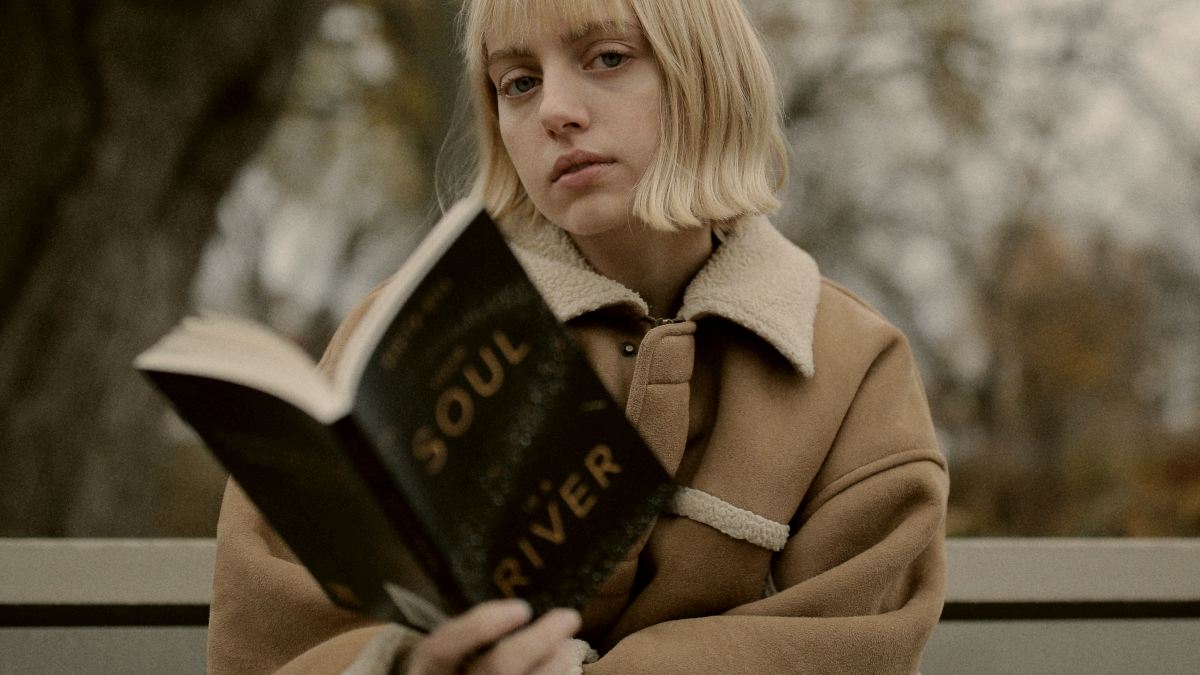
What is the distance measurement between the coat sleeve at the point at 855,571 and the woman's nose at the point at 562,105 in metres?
0.44

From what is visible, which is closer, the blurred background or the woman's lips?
the woman's lips

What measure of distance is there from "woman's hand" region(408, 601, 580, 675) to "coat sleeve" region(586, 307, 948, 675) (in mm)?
278

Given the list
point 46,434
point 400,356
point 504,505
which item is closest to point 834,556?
point 504,505

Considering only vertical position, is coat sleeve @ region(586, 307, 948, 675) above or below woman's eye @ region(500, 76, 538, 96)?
below

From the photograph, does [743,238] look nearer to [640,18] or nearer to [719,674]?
[640,18]

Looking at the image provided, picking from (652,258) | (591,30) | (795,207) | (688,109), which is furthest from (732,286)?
(795,207)

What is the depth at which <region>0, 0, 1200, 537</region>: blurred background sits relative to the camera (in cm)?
213

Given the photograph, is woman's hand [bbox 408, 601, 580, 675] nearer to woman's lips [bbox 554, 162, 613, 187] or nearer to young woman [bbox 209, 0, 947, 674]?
young woman [bbox 209, 0, 947, 674]

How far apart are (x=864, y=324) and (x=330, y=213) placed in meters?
1.35

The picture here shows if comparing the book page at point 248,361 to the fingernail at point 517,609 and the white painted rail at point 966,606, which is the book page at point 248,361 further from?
the white painted rail at point 966,606

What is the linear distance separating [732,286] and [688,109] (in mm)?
206

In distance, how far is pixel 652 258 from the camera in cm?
122

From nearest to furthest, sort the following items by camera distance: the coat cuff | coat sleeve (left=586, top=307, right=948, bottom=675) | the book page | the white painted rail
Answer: the book page
the coat cuff
coat sleeve (left=586, top=307, right=948, bottom=675)
the white painted rail

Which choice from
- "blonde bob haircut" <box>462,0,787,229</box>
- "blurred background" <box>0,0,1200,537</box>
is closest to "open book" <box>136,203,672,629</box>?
"blonde bob haircut" <box>462,0,787,229</box>
